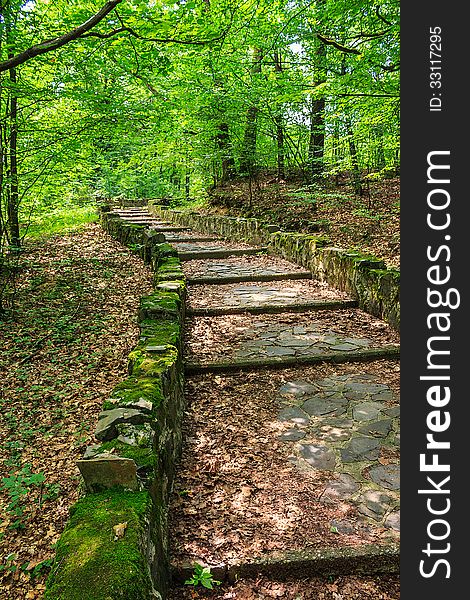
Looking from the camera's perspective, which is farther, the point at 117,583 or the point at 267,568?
the point at 267,568

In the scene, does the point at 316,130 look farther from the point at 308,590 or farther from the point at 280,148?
the point at 308,590

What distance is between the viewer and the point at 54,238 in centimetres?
1494

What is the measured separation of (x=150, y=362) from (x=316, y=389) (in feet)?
6.14

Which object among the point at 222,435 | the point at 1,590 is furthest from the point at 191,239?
the point at 1,590

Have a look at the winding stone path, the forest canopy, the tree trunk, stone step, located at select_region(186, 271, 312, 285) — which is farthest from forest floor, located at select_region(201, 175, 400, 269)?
the winding stone path

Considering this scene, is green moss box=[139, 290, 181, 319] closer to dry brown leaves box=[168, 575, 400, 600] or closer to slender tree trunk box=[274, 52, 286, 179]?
dry brown leaves box=[168, 575, 400, 600]

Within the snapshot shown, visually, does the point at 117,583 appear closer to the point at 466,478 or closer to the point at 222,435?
the point at 466,478

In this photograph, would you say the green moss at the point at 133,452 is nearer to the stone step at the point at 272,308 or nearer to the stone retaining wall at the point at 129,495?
the stone retaining wall at the point at 129,495

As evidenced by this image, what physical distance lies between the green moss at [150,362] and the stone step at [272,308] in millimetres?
2732

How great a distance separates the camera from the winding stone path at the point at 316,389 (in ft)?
9.48

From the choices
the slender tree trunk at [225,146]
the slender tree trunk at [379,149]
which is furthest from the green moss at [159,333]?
the slender tree trunk at [225,146]

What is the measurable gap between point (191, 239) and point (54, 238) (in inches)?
193

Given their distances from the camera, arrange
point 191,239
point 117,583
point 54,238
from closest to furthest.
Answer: point 117,583 → point 191,239 → point 54,238

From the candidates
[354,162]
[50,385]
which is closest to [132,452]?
[50,385]
